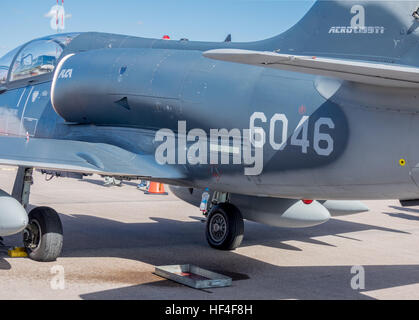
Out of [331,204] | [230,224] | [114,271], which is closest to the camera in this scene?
[114,271]

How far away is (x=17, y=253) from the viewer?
24.8ft

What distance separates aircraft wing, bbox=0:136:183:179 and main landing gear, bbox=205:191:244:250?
1.76 m

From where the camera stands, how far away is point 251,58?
14.0 ft

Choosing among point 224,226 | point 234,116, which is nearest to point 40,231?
point 224,226

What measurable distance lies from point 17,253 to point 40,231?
51cm

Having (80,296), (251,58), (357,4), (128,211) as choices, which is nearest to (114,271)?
(80,296)

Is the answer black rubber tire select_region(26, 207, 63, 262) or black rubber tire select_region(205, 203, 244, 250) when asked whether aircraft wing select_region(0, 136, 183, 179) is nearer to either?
black rubber tire select_region(26, 207, 63, 262)

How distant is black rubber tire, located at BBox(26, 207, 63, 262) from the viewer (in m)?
7.29

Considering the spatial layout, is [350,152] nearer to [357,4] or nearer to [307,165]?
[307,165]

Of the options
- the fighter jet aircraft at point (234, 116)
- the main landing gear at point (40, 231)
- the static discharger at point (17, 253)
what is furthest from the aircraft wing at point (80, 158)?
the static discharger at point (17, 253)

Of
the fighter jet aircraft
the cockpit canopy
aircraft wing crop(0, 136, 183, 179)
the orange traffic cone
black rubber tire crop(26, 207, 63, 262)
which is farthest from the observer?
the orange traffic cone

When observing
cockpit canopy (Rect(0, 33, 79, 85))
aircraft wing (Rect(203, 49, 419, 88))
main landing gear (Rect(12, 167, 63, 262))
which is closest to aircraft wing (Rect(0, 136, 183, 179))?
main landing gear (Rect(12, 167, 63, 262))

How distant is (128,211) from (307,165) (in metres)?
7.67

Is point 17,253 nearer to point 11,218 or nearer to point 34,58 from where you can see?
point 11,218
